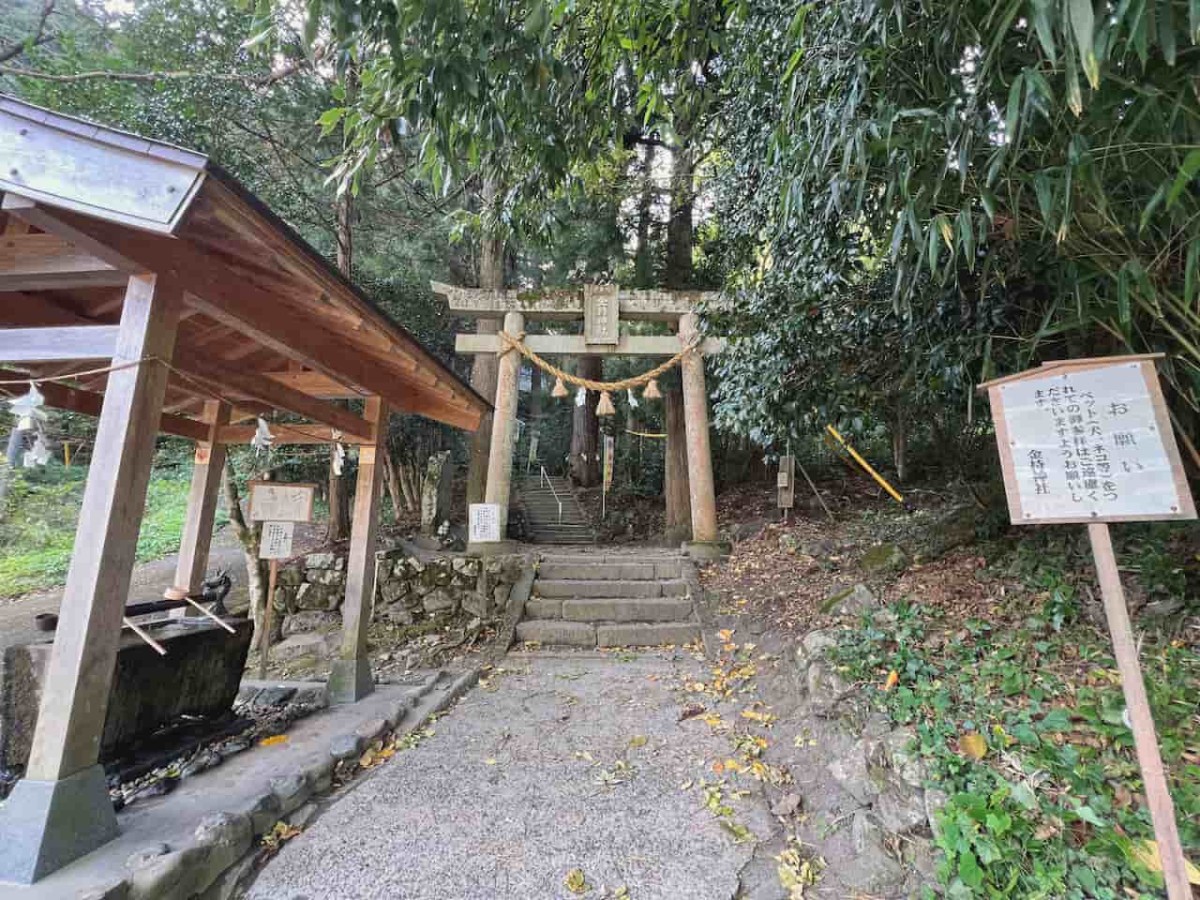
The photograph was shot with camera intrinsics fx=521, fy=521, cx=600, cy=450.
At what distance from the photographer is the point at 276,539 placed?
14.2 ft

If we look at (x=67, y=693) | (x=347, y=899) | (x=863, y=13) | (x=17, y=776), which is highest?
(x=863, y=13)

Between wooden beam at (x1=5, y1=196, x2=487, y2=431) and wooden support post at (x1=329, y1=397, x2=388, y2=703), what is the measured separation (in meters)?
0.40

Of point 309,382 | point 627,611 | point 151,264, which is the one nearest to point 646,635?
point 627,611

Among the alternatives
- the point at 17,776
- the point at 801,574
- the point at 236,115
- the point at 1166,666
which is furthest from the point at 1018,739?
the point at 236,115

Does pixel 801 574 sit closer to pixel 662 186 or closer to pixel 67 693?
pixel 67 693

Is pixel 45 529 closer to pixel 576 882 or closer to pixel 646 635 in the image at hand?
pixel 646 635

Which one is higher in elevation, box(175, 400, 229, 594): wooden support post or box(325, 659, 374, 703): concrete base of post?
box(175, 400, 229, 594): wooden support post

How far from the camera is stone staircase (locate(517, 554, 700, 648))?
534 cm

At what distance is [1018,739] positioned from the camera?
2.14m

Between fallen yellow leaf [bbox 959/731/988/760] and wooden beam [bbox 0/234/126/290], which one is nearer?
fallen yellow leaf [bbox 959/731/988/760]

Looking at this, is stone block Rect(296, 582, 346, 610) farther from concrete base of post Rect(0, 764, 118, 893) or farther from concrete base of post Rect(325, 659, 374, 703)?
concrete base of post Rect(0, 764, 118, 893)

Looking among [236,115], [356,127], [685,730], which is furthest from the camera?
[236,115]

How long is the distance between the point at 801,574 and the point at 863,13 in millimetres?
4808

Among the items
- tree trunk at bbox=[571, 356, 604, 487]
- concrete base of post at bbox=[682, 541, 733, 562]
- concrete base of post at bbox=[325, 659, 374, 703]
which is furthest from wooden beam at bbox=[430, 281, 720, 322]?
tree trunk at bbox=[571, 356, 604, 487]
